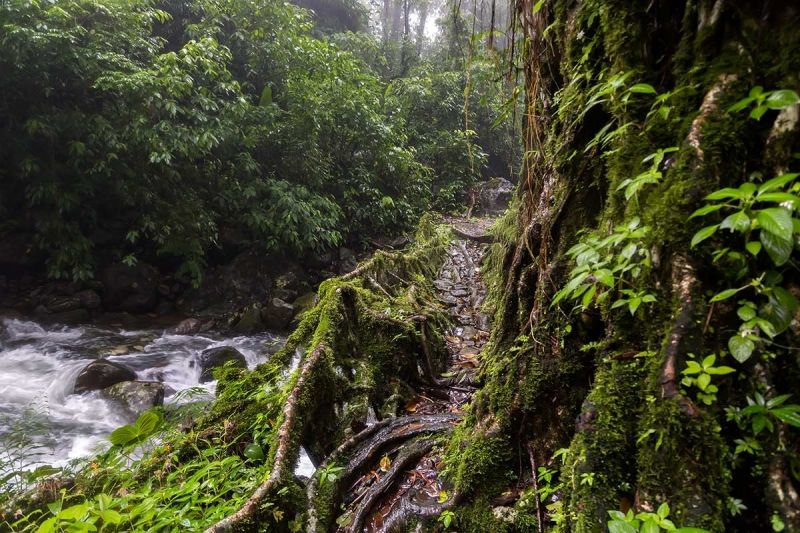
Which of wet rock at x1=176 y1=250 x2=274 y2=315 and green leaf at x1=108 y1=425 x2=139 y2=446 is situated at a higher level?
green leaf at x1=108 y1=425 x2=139 y2=446

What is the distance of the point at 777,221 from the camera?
1.10 m

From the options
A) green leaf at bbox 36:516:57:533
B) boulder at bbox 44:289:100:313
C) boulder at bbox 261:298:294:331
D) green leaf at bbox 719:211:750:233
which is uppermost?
green leaf at bbox 719:211:750:233

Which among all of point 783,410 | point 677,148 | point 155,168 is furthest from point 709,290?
point 155,168

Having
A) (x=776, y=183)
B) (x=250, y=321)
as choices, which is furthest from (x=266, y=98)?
(x=776, y=183)

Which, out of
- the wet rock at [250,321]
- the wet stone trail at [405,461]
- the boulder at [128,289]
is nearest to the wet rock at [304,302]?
the wet rock at [250,321]

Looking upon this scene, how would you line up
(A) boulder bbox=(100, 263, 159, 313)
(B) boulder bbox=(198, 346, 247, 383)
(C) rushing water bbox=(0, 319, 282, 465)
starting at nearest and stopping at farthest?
(C) rushing water bbox=(0, 319, 282, 465) → (B) boulder bbox=(198, 346, 247, 383) → (A) boulder bbox=(100, 263, 159, 313)

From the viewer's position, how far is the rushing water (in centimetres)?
564

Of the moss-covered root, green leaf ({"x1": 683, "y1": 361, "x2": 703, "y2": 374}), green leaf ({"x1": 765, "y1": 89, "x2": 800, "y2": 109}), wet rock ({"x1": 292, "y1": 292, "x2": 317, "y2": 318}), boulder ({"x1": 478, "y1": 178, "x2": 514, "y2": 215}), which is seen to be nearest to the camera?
green leaf ({"x1": 765, "y1": 89, "x2": 800, "y2": 109})

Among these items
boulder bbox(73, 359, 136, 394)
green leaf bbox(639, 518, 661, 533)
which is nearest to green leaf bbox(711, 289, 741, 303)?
green leaf bbox(639, 518, 661, 533)

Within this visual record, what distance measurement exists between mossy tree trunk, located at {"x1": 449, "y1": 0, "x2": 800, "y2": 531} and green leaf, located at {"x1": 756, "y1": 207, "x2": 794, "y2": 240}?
263mm

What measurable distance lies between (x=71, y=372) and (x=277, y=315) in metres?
3.88

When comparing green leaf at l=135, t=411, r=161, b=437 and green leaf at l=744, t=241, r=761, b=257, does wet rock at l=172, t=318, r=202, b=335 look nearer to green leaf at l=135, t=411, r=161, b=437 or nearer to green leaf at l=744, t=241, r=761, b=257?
green leaf at l=135, t=411, r=161, b=437

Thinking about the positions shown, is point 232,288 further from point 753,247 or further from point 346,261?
point 753,247

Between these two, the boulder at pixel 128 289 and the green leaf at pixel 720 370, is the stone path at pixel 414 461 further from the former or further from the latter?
the boulder at pixel 128 289
